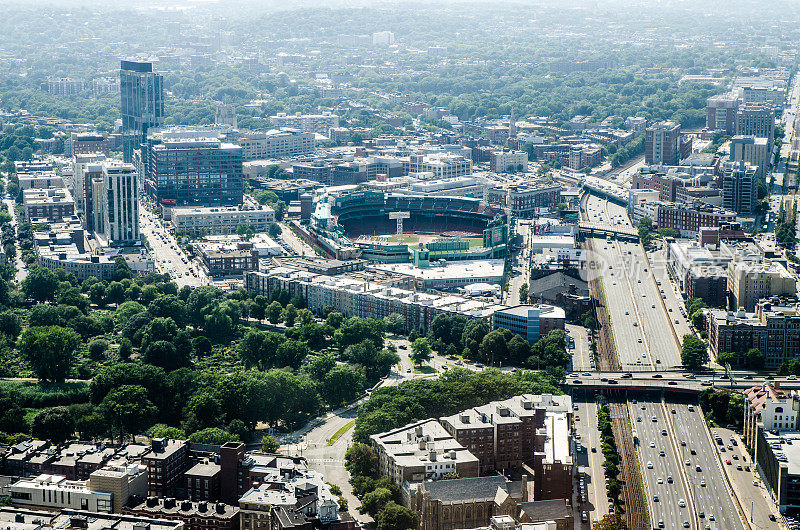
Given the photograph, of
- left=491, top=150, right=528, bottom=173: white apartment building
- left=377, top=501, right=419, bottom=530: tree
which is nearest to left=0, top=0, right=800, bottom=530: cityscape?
left=377, top=501, right=419, bottom=530: tree

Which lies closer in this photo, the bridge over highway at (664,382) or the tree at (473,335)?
the bridge over highway at (664,382)

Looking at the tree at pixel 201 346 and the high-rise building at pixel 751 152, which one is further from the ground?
the high-rise building at pixel 751 152

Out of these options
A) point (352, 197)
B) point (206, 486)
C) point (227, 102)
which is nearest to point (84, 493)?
point (206, 486)

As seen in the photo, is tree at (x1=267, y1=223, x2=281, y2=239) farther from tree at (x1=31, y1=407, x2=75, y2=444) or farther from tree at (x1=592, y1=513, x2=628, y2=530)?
tree at (x1=592, y1=513, x2=628, y2=530)

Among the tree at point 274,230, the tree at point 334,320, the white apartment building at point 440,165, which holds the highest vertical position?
the white apartment building at point 440,165

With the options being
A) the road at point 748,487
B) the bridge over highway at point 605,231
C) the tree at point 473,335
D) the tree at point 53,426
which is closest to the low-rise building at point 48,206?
the bridge over highway at point 605,231

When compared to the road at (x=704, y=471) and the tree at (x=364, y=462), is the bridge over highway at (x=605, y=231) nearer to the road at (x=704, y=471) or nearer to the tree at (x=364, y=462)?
the road at (x=704, y=471)
